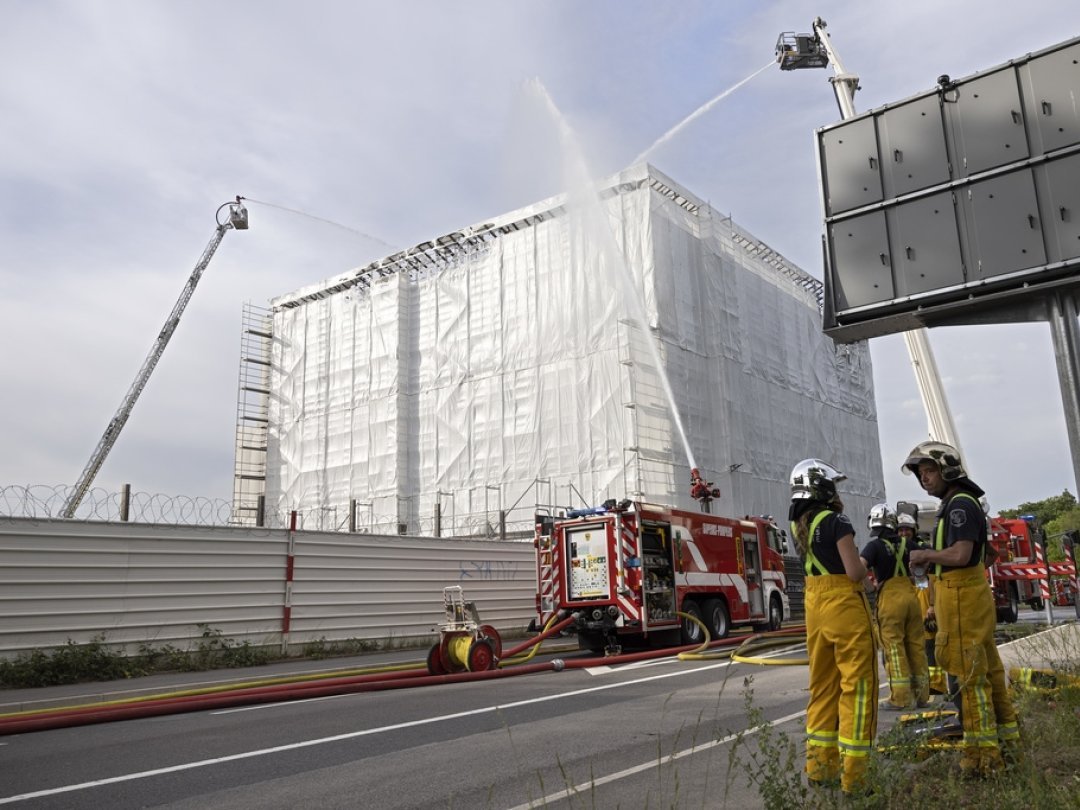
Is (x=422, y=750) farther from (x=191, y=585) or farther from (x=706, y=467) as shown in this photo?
(x=706, y=467)

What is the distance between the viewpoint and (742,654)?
12.5m

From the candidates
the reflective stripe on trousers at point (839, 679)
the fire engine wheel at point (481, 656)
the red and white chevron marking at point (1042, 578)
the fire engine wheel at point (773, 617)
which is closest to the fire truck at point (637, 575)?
the fire engine wheel at point (773, 617)

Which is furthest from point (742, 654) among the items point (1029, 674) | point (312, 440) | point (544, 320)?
point (312, 440)

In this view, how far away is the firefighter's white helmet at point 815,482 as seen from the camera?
478 cm

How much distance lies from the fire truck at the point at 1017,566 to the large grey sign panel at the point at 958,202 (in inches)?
508

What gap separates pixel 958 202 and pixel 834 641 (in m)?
3.28

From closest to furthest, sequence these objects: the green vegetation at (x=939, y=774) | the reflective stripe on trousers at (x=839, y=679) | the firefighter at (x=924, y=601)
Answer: the green vegetation at (x=939, y=774), the reflective stripe on trousers at (x=839, y=679), the firefighter at (x=924, y=601)

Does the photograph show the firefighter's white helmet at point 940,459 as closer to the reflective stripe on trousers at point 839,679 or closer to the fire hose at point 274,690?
the reflective stripe on trousers at point 839,679

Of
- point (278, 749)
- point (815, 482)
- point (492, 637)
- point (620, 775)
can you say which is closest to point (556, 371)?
point (492, 637)

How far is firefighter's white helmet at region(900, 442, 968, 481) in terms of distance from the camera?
497 centimetres

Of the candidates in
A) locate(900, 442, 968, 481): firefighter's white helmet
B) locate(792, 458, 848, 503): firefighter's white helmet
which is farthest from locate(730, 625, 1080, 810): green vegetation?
locate(900, 442, 968, 481): firefighter's white helmet

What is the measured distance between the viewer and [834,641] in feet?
14.8

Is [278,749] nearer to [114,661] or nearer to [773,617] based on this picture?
[114,661]

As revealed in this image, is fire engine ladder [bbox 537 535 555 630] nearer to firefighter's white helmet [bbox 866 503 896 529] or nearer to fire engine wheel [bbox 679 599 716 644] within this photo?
fire engine wheel [bbox 679 599 716 644]
